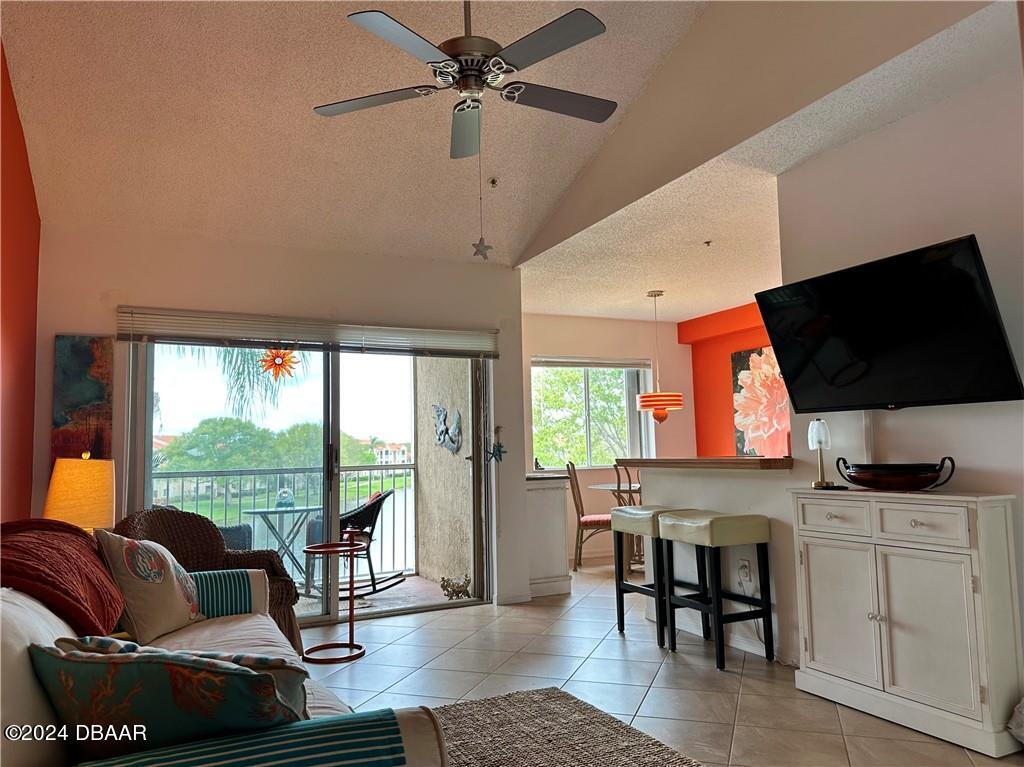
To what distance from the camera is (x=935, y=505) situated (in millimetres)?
2764

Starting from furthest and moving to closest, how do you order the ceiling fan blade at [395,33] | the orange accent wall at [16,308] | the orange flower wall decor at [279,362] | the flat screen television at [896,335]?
the orange flower wall decor at [279,362]
the orange accent wall at [16,308]
the flat screen television at [896,335]
the ceiling fan blade at [395,33]

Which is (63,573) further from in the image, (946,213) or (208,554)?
(946,213)

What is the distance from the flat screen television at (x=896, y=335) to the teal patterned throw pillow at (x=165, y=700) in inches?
104

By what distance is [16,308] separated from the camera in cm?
363

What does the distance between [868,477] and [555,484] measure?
2.93m

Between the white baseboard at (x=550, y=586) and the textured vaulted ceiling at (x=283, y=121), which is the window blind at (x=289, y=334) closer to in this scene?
the textured vaulted ceiling at (x=283, y=121)

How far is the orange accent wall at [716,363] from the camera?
24.2 ft

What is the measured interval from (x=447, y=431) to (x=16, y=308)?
3280 mm

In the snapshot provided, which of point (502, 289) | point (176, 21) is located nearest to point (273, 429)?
point (502, 289)

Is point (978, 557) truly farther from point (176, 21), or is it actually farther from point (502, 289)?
point (176, 21)

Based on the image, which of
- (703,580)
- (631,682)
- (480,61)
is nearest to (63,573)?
(480,61)

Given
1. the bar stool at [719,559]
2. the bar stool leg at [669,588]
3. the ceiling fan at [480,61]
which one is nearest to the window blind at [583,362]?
the bar stool leg at [669,588]

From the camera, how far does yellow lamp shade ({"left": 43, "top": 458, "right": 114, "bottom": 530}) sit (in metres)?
3.66

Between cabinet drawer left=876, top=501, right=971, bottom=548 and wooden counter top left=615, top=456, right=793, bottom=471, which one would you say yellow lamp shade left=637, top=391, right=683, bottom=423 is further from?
cabinet drawer left=876, top=501, right=971, bottom=548
